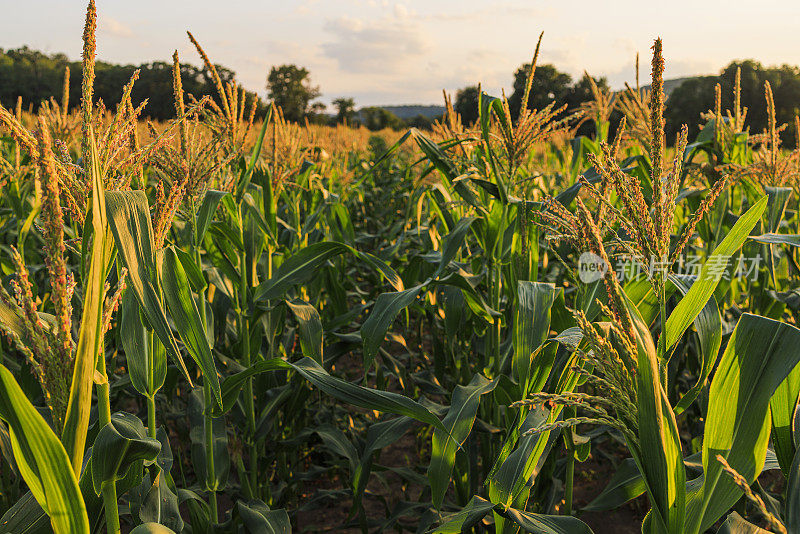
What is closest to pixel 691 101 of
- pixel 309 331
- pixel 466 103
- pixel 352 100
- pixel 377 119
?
pixel 466 103

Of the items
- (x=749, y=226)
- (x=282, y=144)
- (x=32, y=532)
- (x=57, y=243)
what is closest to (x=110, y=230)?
(x=57, y=243)

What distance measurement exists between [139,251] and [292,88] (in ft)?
151

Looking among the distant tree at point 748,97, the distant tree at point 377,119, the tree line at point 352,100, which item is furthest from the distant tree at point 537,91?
the distant tree at point 377,119

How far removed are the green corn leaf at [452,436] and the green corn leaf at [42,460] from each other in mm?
921

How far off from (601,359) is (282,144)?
2958 mm

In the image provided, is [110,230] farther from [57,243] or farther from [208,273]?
[208,273]

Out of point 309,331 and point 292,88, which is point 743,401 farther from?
point 292,88

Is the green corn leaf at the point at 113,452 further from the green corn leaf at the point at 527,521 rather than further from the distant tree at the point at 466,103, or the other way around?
the distant tree at the point at 466,103

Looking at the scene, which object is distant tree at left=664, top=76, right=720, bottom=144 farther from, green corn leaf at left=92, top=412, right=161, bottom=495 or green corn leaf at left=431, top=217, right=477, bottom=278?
green corn leaf at left=92, top=412, right=161, bottom=495

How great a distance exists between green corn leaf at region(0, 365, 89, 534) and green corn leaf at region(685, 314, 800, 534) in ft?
4.00

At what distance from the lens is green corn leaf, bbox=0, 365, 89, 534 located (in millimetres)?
847

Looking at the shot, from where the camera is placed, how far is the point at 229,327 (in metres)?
2.72

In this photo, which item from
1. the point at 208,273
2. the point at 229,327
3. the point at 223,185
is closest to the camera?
the point at 223,185

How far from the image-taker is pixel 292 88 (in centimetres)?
4372
